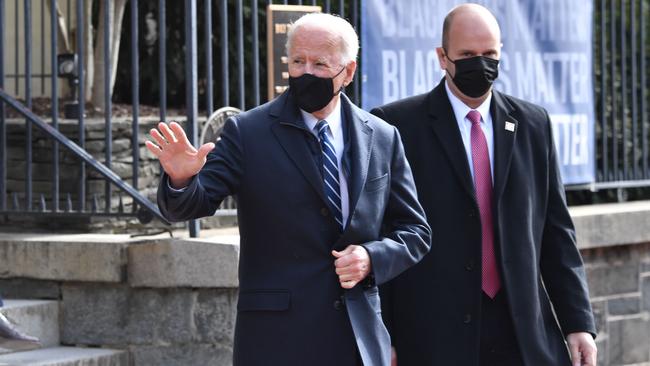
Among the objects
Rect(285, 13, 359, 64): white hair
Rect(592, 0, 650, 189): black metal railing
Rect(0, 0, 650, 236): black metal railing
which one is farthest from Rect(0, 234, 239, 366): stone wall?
Rect(592, 0, 650, 189): black metal railing

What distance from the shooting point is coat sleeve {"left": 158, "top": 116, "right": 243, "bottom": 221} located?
353 cm

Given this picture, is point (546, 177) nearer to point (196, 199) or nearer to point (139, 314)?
point (196, 199)

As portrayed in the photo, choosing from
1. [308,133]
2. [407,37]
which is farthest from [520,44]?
[308,133]

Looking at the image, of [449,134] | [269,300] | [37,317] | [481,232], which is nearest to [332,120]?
[269,300]

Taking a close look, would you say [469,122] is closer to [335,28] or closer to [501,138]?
[501,138]

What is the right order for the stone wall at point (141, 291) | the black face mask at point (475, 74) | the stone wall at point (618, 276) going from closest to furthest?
the black face mask at point (475, 74) → the stone wall at point (141, 291) → the stone wall at point (618, 276)

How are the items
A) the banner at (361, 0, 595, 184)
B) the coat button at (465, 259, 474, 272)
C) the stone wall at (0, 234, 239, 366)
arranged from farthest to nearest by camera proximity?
the banner at (361, 0, 595, 184) → the stone wall at (0, 234, 239, 366) → the coat button at (465, 259, 474, 272)

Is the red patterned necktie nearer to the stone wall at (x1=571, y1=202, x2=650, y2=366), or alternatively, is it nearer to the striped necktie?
the striped necktie

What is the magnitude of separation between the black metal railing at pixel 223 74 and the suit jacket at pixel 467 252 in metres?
1.87

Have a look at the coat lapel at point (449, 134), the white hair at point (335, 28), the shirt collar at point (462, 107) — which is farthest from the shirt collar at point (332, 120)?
the shirt collar at point (462, 107)

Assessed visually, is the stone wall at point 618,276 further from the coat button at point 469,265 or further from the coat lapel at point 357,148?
the coat lapel at point 357,148

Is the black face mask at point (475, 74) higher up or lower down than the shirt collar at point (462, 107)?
higher up

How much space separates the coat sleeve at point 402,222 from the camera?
3883 mm

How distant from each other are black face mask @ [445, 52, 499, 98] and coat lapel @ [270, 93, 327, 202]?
889 millimetres
